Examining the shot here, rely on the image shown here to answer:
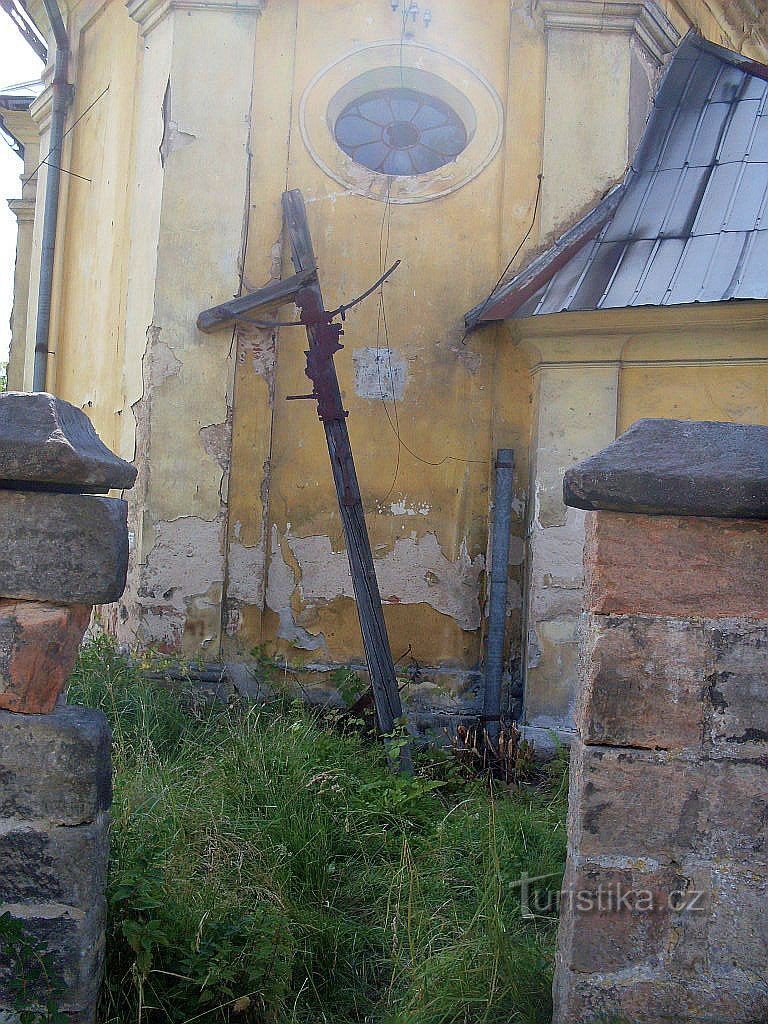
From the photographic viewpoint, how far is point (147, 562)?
20.8 ft

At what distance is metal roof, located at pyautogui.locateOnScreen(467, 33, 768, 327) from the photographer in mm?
5918

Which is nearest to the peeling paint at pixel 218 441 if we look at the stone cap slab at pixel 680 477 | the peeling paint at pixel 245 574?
the peeling paint at pixel 245 574

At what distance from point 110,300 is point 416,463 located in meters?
2.72

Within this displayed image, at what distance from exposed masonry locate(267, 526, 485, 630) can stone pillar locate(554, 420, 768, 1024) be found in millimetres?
3889

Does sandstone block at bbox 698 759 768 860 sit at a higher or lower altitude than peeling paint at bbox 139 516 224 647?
lower

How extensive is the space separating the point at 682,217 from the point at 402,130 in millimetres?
2035

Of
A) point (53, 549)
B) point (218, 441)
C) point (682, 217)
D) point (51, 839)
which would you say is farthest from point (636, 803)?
point (682, 217)

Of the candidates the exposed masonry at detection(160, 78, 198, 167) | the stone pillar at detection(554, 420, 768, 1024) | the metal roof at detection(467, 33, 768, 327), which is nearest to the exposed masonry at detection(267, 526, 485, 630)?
the metal roof at detection(467, 33, 768, 327)

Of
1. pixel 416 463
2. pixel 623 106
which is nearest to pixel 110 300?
pixel 416 463

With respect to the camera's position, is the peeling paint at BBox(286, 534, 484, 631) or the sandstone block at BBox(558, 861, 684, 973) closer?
the sandstone block at BBox(558, 861, 684, 973)

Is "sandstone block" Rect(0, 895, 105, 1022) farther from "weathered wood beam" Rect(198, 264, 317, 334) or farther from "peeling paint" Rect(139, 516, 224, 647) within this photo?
"weathered wood beam" Rect(198, 264, 317, 334)

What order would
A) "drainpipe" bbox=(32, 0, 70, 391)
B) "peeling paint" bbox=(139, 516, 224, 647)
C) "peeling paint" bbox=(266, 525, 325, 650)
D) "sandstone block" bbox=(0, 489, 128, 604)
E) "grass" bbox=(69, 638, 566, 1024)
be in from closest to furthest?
"sandstone block" bbox=(0, 489, 128, 604), "grass" bbox=(69, 638, 566, 1024), "peeling paint" bbox=(139, 516, 224, 647), "peeling paint" bbox=(266, 525, 325, 650), "drainpipe" bbox=(32, 0, 70, 391)

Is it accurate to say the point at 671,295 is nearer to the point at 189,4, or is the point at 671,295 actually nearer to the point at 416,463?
the point at 416,463

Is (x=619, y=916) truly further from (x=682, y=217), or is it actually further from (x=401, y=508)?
(x=682, y=217)
